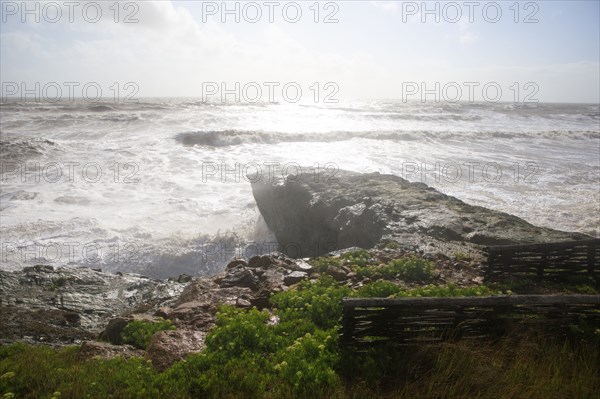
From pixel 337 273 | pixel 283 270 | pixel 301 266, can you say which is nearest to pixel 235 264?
pixel 283 270

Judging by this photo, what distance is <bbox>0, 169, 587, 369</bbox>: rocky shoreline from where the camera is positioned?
23.1 ft

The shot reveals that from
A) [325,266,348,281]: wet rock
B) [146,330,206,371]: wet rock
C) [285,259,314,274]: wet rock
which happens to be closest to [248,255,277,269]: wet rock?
[285,259,314,274]: wet rock

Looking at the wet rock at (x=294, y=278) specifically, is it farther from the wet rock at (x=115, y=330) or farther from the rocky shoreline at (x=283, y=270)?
the wet rock at (x=115, y=330)

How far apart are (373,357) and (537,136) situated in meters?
49.9

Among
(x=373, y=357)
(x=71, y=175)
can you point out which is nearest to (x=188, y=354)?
(x=373, y=357)

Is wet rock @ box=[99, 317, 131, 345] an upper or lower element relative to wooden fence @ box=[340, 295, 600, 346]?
lower

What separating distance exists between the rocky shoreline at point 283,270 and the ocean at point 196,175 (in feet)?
5.82

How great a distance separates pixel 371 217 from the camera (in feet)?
38.1

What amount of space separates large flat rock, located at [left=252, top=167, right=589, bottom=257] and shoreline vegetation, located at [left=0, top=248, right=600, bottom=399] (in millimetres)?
4549

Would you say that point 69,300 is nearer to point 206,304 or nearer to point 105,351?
point 206,304

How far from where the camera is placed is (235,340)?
523 centimetres

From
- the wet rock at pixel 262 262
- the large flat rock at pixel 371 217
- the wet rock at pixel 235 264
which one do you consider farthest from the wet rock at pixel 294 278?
the large flat rock at pixel 371 217

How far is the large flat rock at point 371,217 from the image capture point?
10070 mm

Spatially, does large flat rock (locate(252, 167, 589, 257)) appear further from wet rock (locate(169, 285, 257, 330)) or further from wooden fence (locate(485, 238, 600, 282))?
wet rock (locate(169, 285, 257, 330))
